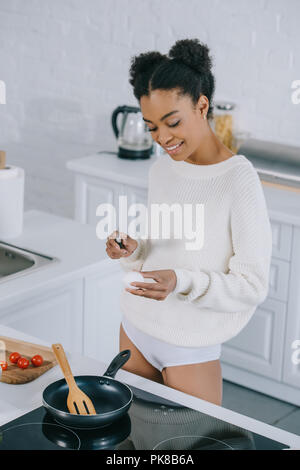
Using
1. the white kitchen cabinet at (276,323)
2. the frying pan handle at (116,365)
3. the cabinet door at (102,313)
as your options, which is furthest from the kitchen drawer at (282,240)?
the frying pan handle at (116,365)

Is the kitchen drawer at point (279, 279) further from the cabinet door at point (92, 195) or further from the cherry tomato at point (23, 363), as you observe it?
the cherry tomato at point (23, 363)

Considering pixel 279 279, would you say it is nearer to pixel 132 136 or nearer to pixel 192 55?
pixel 132 136

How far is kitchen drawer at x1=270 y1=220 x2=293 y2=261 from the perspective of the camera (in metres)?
2.73

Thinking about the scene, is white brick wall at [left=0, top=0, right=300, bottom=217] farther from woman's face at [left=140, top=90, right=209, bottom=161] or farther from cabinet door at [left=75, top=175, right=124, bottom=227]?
woman's face at [left=140, top=90, right=209, bottom=161]

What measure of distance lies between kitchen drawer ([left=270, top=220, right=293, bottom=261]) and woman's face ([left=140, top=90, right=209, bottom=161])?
1.36 metres

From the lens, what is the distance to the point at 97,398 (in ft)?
4.39

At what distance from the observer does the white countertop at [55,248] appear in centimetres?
197

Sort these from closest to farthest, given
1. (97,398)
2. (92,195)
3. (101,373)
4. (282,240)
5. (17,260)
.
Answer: (97,398) < (101,373) < (17,260) < (282,240) < (92,195)

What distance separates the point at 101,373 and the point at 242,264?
0.36 m

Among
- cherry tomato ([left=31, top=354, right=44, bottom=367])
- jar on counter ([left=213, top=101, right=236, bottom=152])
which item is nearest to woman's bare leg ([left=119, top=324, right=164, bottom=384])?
cherry tomato ([left=31, top=354, right=44, bottom=367])

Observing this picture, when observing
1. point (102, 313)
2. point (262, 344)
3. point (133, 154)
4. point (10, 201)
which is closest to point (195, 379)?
point (102, 313)

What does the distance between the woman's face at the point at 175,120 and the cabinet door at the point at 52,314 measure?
726 millimetres

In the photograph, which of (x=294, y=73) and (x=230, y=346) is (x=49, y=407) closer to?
(x=230, y=346)
